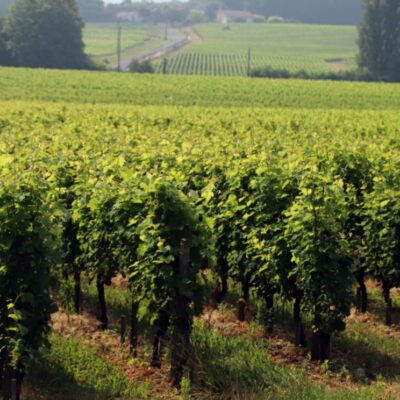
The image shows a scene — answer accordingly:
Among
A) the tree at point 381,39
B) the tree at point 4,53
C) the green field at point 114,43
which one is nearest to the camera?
the tree at point 4,53

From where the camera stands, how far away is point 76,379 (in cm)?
1032

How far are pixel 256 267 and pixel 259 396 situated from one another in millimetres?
3559

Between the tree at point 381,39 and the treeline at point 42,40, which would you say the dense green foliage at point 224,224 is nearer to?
the treeline at point 42,40

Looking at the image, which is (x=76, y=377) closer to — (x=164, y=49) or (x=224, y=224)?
(x=224, y=224)

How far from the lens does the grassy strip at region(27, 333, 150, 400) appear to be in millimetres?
9867

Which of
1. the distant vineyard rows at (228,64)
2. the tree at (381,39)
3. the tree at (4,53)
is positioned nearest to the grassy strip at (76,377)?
the tree at (4,53)

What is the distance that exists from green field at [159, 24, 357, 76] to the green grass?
51430 mm

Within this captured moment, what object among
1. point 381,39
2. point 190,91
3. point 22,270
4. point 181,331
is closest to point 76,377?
point 181,331

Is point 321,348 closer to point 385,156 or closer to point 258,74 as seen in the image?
point 385,156

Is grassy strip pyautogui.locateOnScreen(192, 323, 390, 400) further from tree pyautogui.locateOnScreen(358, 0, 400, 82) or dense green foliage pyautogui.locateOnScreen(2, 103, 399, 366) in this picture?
tree pyautogui.locateOnScreen(358, 0, 400, 82)

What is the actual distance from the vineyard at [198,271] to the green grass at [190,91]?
3648 cm

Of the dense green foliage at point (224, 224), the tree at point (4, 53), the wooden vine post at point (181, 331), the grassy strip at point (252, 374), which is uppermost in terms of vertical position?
the tree at point (4, 53)

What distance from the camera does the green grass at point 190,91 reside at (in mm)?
52125

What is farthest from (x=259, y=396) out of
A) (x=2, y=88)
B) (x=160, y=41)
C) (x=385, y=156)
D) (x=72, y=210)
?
(x=160, y=41)
